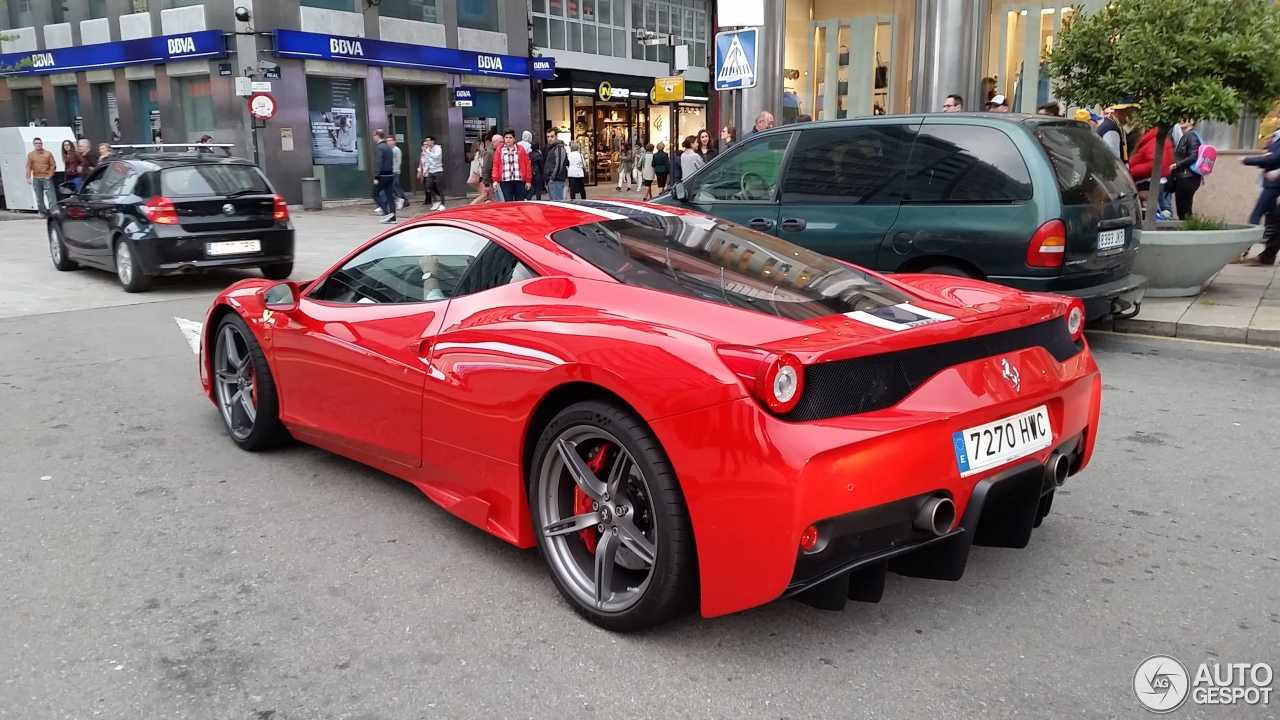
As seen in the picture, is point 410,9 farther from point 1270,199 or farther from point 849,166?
point 849,166

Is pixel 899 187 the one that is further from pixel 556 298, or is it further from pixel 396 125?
pixel 396 125

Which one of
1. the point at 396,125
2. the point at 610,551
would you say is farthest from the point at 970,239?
the point at 396,125

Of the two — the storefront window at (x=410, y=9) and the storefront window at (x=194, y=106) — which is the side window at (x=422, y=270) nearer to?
the storefront window at (x=194, y=106)

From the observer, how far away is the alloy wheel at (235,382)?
16.6 ft

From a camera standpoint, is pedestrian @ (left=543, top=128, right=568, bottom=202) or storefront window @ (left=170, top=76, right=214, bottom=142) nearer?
pedestrian @ (left=543, top=128, right=568, bottom=202)

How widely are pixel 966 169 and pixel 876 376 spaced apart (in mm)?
4500

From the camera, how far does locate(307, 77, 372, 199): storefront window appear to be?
2623 cm

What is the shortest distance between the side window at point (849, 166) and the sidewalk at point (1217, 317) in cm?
245

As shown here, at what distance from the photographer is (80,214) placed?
40.0 feet

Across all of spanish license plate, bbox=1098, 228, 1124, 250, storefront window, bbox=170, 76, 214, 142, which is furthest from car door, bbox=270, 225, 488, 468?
storefront window, bbox=170, 76, 214, 142

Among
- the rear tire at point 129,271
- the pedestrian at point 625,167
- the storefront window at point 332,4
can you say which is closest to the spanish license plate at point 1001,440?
the rear tire at point 129,271

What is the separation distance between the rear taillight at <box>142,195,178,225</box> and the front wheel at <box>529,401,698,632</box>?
9.02 metres

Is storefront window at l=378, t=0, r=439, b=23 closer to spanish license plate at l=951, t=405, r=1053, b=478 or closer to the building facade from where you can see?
the building facade

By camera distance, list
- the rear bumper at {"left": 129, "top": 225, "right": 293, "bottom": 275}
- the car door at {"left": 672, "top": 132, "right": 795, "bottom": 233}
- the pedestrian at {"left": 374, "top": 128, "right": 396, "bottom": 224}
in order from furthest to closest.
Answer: the pedestrian at {"left": 374, "top": 128, "right": 396, "bottom": 224}
the rear bumper at {"left": 129, "top": 225, "right": 293, "bottom": 275}
the car door at {"left": 672, "top": 132, "right": 795, "bottom": 233}
